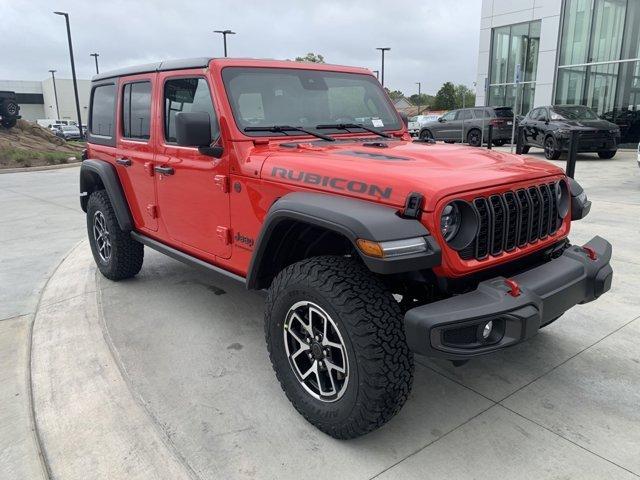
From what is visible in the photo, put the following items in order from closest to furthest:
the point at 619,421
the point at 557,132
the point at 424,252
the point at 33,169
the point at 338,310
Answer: the point at 424,252 → the point at 338,310 → the point at 619,421 → the point at 557,132 → the point at 33,169

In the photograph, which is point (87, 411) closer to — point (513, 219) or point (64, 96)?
point (513, 219)

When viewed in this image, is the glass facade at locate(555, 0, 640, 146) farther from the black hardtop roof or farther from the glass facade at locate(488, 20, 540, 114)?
the black hardtop roof

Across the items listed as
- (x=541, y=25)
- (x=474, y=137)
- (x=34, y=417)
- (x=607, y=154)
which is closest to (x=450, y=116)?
(x=474, y=137)

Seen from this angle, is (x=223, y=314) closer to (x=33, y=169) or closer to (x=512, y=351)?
(x=512, y=351)

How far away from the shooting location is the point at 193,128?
2.85 metres

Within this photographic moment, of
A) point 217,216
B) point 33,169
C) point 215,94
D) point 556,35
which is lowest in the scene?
point 33,169

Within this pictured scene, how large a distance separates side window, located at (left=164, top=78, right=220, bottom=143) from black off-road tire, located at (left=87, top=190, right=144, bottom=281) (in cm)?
121

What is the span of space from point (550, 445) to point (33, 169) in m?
16.6

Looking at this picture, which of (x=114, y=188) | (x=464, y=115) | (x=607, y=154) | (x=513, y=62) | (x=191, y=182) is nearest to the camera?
(x=191, y=182)

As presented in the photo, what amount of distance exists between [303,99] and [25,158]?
15888mm

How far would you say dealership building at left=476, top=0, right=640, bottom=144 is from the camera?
1675 cm

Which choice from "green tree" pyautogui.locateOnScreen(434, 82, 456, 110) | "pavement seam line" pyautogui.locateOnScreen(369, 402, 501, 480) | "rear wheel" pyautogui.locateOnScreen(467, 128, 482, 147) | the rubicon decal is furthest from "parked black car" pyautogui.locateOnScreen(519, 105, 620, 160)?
"green tree" pyautogui.locateOnScreen(434, 82, 456, 110)

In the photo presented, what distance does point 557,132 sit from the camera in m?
13.1

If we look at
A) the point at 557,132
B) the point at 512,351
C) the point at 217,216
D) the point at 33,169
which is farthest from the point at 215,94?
the point at 33,169
